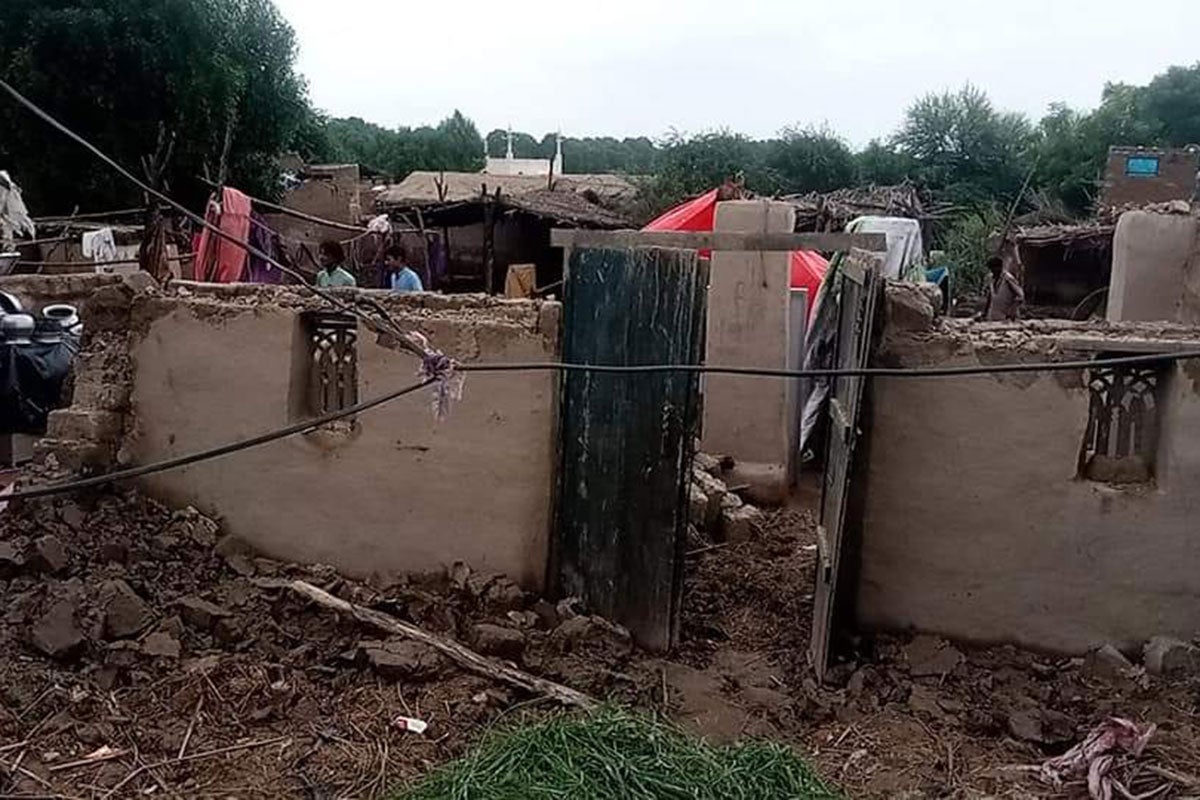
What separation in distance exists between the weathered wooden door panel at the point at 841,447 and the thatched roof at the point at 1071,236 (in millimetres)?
9599

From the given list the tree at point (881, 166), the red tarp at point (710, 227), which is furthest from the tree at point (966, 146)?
the red tarp at point (710, 227)

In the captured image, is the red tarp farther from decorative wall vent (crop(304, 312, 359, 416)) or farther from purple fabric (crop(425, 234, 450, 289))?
purple fabric (crop(425, 234, 450, 289))

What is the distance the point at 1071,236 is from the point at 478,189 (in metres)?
9.85

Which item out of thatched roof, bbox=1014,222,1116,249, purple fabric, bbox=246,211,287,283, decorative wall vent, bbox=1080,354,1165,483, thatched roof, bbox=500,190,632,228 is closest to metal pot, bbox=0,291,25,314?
purple fabric, bbox=246,211,287,283

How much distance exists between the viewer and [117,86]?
63.5 feet

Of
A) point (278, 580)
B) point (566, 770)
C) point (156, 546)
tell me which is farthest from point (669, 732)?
point (156, 546)

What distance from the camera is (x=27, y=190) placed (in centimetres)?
→ 1909

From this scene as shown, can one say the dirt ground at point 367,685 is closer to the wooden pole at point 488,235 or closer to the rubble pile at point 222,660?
the rubble pile at point 222,660

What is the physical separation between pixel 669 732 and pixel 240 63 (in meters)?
18.9

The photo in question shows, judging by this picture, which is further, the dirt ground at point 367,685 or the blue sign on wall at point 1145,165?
the blue sign on wall at point 1145,165

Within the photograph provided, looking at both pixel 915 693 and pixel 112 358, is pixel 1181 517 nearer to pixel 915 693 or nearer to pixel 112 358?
pixel 915 693

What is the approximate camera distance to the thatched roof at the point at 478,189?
17.9 meters

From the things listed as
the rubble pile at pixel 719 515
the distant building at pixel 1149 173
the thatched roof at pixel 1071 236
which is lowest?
the rubble pile at pixel 719 515

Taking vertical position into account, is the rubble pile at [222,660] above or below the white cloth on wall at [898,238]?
below
